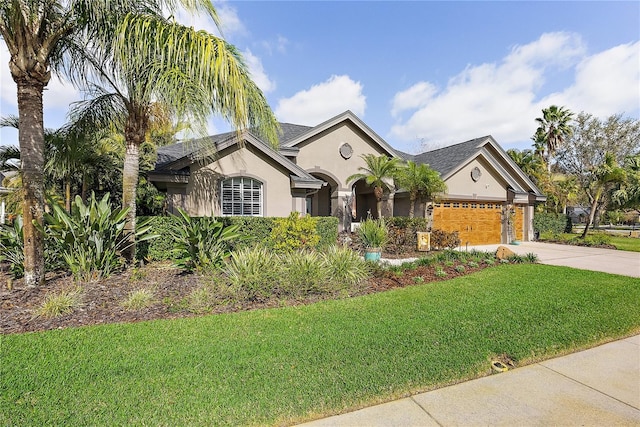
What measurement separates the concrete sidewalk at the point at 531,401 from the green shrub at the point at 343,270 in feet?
11.1

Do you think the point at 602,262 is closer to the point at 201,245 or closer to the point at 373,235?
the point at 373,235

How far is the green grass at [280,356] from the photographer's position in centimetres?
287

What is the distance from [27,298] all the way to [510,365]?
7.84 m

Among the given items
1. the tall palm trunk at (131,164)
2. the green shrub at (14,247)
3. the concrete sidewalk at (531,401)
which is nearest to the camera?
the concrete sidewalk at (531,401)

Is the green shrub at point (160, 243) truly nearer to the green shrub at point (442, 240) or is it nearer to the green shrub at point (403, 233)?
the green shrub at point (403, 233)

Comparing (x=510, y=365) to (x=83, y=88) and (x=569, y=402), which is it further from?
(x=83, y=88)

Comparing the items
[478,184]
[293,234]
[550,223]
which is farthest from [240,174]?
[550,223]

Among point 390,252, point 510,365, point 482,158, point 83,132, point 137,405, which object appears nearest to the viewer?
point 137,405

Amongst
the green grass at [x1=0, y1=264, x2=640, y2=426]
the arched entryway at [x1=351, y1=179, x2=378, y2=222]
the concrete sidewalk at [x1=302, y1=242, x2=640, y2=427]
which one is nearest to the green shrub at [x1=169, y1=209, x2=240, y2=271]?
the green grass at [x1=0, y1=264, x2=640, y2=426]

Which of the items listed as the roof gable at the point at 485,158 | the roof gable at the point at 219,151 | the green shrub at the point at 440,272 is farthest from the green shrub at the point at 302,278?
the roof gable at the point at 485,158

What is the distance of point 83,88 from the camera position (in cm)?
890

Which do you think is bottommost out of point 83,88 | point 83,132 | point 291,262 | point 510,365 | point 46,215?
point 510,365

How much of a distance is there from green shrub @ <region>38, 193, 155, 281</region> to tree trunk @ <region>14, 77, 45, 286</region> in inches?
8.7

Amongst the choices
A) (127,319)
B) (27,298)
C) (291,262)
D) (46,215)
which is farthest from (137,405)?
(46,215)
